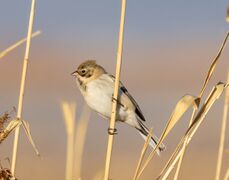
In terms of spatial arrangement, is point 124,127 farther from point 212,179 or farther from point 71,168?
point 71,168

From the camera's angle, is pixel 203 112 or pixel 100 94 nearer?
pixel 203 112

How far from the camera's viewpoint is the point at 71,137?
3.48m

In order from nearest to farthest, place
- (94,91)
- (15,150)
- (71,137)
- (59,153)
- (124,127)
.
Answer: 1. (15,150)
2. (71,137)
3. (94,91)
4. (59,153)
5. (124,127)

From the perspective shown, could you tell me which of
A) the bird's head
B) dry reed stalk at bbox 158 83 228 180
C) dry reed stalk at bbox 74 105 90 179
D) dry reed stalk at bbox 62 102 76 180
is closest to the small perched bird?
the bird's head

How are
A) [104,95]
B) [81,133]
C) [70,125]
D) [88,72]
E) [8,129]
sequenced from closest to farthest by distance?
[8,129] → [70,125] → [81,133] → [104,95] → [88,72]

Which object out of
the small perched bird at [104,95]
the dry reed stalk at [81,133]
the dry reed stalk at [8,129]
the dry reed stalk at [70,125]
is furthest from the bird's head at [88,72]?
the dry reed stalk at [8,129]

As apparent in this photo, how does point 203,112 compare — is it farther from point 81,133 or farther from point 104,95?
point 104,95

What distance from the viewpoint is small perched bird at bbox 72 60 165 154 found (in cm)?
446

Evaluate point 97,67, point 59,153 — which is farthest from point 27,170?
point 97,67

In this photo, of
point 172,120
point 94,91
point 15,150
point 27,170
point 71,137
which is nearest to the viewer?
point 172,120

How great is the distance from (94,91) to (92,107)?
0.39 feet

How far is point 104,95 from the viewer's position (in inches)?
175

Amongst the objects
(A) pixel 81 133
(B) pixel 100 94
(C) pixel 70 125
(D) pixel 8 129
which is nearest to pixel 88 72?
(B) pixel 100 94

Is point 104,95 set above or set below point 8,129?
above
